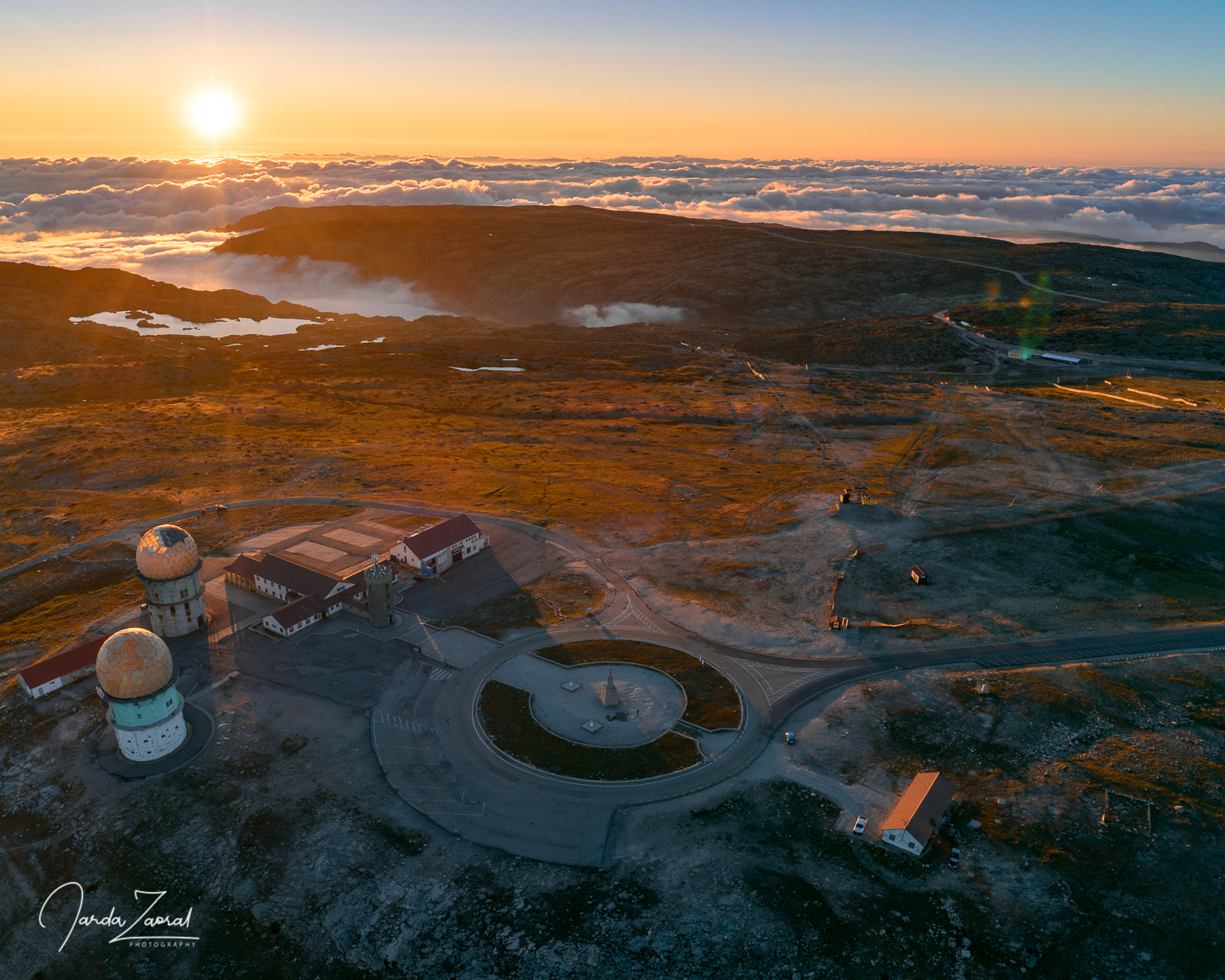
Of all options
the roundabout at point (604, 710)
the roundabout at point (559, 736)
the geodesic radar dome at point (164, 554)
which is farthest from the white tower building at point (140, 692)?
the roundabout at point (604, 710)

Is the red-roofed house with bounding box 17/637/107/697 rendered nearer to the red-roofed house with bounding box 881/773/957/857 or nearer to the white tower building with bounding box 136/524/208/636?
the white tower building with bounding box 136/524/208/636

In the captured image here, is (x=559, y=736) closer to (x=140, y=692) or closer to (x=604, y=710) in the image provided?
(x=604, y=710)

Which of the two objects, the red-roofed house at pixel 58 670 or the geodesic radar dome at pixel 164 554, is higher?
the geodesic radar dome at pixel 164 554

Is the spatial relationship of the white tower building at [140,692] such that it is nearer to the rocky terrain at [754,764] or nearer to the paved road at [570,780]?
the rocky terrain at [754,764]

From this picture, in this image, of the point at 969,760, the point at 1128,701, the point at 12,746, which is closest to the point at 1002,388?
the point at 1128,701

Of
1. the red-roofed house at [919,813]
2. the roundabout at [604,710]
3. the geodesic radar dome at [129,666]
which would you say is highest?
the geodesic radar dome at [129,666]

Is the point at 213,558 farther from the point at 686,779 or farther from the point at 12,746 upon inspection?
the point at 686,779

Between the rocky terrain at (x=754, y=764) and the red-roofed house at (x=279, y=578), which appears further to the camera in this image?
the red-roofed house at (x=279, y=578)
